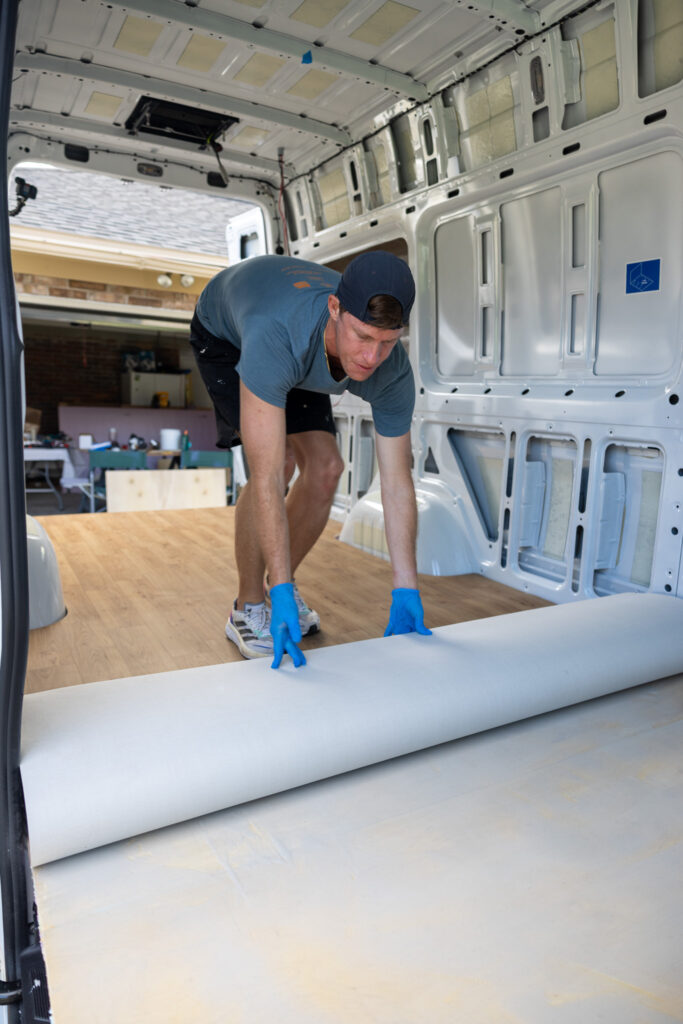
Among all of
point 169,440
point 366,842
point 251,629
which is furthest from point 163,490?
point 169,440

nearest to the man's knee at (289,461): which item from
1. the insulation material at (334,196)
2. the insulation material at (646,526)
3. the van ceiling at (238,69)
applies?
the insulation material at (646,526)

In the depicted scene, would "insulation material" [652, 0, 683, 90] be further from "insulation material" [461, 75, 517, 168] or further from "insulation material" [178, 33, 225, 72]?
"insulation material" [178, 33, 225, 72]

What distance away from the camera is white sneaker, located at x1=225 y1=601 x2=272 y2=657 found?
2.05m

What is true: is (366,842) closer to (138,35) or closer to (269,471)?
(269,471)

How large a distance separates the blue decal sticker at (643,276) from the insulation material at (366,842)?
1.29 m

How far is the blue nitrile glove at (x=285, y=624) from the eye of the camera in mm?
1547

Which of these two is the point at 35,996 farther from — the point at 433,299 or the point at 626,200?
the point at 433,299

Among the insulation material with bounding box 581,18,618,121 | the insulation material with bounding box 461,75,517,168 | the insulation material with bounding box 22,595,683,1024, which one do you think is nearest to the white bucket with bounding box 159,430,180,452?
the insulation material with bounding box 461,75,517,168

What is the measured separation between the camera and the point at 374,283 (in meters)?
1.49

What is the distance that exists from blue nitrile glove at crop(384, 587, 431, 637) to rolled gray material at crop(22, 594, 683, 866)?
0.27 feet

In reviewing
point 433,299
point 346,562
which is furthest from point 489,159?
point 346,562

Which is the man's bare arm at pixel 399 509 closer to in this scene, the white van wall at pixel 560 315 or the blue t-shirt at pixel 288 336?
the blue t-shirt at pixel 288 336

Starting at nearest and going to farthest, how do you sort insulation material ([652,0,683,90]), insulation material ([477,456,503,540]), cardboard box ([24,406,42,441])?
insulation material ([652,0,683,90]) → insulation material ([477,456,503,540]) → cardboard box ([24,406,42,441])

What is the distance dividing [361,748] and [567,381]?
1.78 metres
